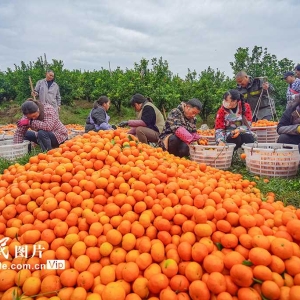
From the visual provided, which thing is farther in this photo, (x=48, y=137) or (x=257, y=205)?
(x=48, y=137)

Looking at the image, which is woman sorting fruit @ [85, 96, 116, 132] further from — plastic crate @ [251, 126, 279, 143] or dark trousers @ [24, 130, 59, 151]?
plastic crate @ [251, 126, 279, 143]

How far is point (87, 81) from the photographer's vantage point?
63.8 feet

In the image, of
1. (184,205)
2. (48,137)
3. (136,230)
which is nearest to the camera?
(136,230)

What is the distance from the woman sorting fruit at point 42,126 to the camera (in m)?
5.60

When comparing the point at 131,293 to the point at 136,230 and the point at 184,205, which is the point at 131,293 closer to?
the point at 136,230

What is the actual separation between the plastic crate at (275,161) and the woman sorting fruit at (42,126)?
4.02 meters

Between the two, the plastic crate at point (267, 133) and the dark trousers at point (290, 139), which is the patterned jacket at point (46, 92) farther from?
the dark trousers at point (290, 139)

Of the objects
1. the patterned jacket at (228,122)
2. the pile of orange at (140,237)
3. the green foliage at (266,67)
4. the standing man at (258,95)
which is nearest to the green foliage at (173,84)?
the green foliage at (266,67)

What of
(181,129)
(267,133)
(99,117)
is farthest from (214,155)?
(99,117)

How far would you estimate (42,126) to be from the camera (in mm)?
5684

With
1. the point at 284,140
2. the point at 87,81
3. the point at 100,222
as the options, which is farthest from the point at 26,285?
the point at 87,81

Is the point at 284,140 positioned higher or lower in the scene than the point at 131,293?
higher

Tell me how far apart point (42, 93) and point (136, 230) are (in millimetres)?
8487

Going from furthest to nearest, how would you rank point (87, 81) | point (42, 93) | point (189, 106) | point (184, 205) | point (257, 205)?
point (87, 81), point (42, 93), point (189, 106), point (257, 205), point (184, 205)
